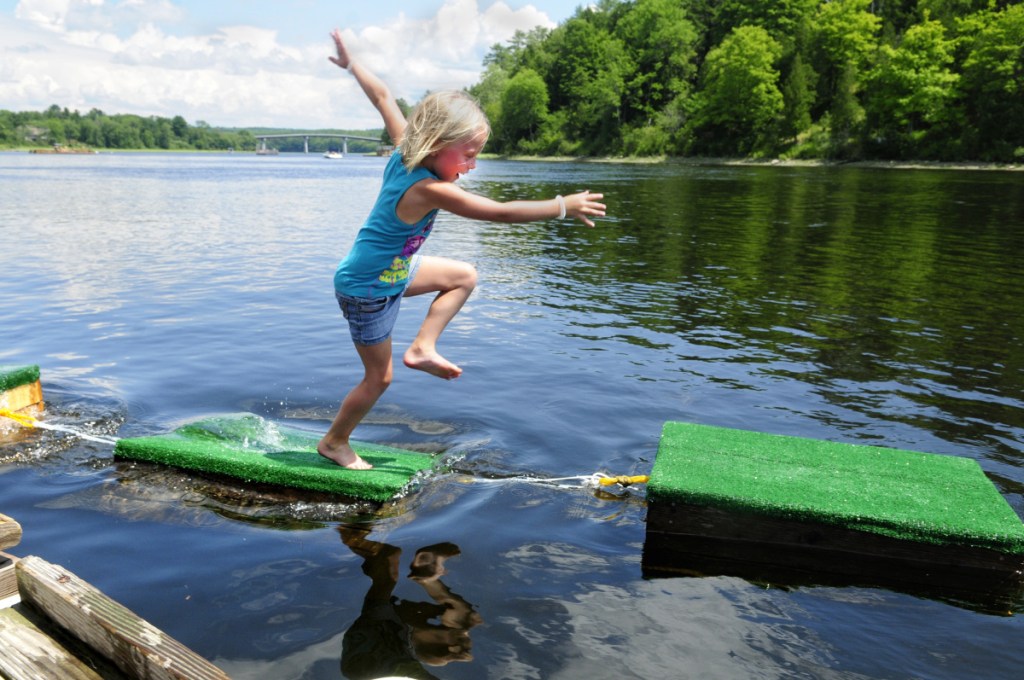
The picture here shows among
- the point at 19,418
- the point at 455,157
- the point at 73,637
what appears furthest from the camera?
the point at 19,418

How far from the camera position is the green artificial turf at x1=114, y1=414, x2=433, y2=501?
567 centimetres

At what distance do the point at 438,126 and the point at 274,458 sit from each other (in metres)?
2.90

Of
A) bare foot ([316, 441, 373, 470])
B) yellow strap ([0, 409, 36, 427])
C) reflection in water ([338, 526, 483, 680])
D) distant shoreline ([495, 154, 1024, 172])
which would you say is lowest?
reflection in water ([338, 526, 483, 680])

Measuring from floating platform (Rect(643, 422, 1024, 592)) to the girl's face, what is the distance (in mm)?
2364

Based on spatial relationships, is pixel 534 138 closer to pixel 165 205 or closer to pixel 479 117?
pixel 165 205

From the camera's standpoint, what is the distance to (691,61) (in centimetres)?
11906

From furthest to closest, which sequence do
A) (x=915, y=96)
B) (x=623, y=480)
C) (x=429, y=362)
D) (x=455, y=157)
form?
1. (x=915, y=96)
2. (x=623, y=480)
3. (x=429, y=362)
4. (x=455, y=157)

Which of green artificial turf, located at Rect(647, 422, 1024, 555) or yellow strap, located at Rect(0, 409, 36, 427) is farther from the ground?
green artificial turf, located at Rect(647, 422, 1024, 555)

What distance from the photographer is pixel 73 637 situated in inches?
136

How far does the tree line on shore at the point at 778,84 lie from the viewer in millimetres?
70812

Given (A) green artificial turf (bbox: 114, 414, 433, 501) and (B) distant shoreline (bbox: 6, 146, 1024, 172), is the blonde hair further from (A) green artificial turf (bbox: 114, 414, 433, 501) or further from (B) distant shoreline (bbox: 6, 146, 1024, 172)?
(B) distant shoreline (bbox: 6, 146, 1024, 172)

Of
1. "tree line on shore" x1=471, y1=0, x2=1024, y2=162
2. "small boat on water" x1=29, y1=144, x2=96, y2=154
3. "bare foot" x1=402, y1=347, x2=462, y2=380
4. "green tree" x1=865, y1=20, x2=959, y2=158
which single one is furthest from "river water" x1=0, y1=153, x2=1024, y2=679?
"small boat on water" x1=29, y1=144, x2=96, y2=154

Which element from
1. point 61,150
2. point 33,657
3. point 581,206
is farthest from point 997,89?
point 61,150

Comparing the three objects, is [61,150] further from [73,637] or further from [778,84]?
[73,637]
